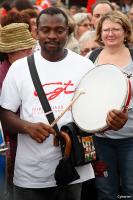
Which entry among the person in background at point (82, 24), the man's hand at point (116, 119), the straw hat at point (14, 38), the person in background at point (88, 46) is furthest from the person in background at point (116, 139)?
the person in background at point (82, 24)

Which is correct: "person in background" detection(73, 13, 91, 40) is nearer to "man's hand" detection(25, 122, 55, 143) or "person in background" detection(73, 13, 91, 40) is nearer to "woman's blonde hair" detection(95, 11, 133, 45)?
"woman's blonde hair" detection(95, 11, 133, 45)

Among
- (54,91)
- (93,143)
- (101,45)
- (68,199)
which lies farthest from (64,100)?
(101,45)

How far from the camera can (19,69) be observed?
437 cm

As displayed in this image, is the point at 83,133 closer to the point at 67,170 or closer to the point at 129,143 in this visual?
the point at 67,170

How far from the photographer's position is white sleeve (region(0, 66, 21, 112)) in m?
4.34

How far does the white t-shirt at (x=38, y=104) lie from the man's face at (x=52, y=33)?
99 mm

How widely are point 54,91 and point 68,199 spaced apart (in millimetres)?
785

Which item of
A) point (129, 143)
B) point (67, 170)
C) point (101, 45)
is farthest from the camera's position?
point (101, 45)

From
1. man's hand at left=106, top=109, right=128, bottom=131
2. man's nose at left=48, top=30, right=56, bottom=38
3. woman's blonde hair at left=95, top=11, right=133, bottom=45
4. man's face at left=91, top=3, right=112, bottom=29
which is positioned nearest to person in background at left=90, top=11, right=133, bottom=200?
woman's blonde hair at left=95, top=11, right=133, bottom=45

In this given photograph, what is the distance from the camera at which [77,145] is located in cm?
426

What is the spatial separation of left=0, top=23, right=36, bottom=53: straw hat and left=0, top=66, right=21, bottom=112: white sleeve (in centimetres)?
73

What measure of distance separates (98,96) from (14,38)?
3.77 ft

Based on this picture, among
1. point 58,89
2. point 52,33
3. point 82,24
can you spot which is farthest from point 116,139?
point 82,24

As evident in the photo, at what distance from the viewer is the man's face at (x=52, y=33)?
14.3 feet
